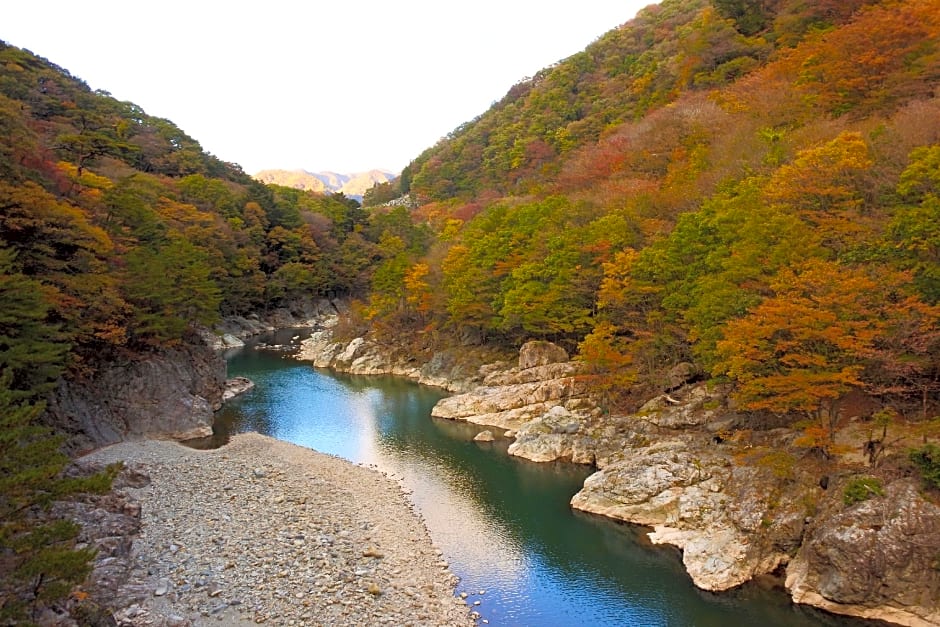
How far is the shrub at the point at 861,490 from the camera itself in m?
15.5

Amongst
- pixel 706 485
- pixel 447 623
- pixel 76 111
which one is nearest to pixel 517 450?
pixel 706 485

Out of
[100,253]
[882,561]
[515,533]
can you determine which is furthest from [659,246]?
[100,253]

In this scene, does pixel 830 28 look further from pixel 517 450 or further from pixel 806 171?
pixel 517 450

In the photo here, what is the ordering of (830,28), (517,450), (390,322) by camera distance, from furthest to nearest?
(390,322) → (830,28) → (517,450)

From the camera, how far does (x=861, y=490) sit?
15648 mm

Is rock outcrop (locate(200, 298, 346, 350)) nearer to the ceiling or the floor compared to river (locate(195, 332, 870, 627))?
nearer to the ceiling

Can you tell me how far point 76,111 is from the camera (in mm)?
59969

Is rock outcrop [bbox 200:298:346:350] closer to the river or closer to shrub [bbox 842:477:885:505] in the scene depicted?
the river

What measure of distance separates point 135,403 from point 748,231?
28.2 meters

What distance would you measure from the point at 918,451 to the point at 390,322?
1629 inches

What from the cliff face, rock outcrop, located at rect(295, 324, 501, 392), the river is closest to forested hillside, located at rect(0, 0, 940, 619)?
the cliff face

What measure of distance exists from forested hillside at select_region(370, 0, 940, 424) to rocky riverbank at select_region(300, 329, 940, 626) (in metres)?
1.87

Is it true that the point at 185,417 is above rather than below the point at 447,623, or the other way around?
above

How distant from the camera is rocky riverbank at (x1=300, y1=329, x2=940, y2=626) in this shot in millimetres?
14477
